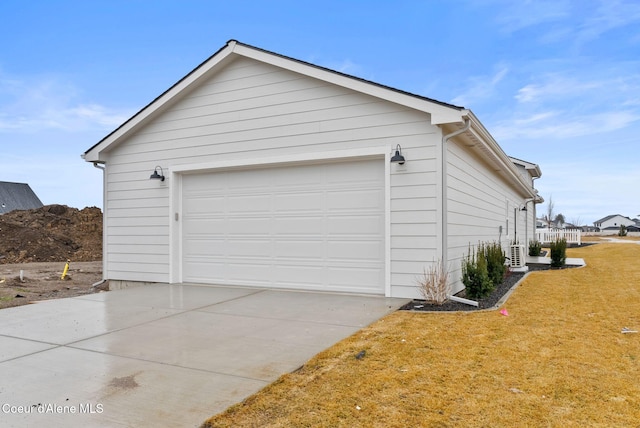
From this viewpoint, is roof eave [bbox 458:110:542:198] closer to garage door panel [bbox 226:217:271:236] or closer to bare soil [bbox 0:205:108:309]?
garage door panel [bbox 226:217:271:236]

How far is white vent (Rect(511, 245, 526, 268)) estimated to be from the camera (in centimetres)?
1248

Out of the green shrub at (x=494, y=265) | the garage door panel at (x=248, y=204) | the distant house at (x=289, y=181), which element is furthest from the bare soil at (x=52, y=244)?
the green shrub at (x=494, y=265)

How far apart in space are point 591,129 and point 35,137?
88.7ft

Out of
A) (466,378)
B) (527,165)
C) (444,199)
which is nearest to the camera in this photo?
(466,378)

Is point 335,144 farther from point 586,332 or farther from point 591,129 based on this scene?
point 591,129

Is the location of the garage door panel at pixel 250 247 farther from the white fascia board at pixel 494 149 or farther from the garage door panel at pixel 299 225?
the white fascia board at pixel 494 149

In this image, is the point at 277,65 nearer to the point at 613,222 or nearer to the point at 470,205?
the point at 470,205

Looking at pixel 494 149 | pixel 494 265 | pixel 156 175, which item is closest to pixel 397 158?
pixel 494 265

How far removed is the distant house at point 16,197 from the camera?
4103cm

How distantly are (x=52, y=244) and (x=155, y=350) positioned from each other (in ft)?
73.8

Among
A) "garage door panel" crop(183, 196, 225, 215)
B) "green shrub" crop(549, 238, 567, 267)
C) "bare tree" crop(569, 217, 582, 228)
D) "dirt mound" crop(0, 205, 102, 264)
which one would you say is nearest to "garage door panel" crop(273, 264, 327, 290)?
"garage door panel" crop(183, 196, 225, 215)

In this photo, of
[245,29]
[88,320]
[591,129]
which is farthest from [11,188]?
[591,129]

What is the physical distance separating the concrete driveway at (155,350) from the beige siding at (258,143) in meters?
1.57

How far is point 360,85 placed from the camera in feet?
22.8
